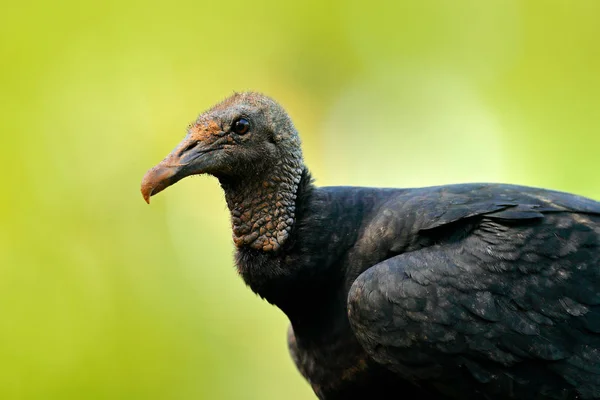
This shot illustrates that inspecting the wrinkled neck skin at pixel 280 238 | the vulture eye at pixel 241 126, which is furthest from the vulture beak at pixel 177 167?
the wrinkled neck skin at pixel 280 238

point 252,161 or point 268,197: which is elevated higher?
point 252,161

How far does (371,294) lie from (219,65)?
5025mm

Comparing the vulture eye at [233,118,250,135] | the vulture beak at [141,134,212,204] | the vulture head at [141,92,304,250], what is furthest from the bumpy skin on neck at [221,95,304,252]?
the vulture beak at [141,134,212,204]

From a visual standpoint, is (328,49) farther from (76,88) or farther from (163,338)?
(163,338)

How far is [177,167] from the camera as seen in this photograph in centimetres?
451

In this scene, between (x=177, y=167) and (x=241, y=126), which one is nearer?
(x=177, y=167)

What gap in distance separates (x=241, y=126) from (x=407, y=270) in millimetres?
1263

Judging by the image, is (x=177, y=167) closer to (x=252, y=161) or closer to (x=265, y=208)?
(x=252, y=161)

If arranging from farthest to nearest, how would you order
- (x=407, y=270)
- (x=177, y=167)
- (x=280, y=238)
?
(x=280, y=238) → (x=177, y=167) → (x=407, y=270)

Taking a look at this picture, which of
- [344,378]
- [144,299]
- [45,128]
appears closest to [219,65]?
[45,128]

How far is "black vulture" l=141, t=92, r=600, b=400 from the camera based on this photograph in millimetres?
4180

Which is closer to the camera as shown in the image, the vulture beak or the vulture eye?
the vulture beak

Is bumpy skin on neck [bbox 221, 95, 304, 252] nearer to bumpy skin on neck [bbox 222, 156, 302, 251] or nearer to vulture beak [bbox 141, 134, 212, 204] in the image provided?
bumpy skin on neck [bbox 222, 156, 302, 251]

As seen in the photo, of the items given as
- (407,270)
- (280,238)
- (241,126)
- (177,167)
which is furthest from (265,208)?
(407,270)
